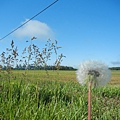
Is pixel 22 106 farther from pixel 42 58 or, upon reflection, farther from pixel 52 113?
pixel 42 58

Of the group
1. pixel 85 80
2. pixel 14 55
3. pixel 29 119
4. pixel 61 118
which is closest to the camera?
pixel 85 80

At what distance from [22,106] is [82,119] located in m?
0.79

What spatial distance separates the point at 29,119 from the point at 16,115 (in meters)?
0.16

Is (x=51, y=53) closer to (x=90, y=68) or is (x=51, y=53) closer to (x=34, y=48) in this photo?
(x=34, y=48)

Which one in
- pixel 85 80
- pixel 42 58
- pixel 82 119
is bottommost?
pixel 82 119

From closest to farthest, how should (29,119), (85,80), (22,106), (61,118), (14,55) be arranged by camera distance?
(85,80) → (29,119) → (61,118) → (22,106) → (14,55)

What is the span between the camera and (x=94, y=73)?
1.80 metres

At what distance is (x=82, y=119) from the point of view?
137 inches

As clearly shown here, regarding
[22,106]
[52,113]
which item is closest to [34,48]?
[22,106]

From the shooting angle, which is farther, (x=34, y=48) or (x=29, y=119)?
(x=34, y=48)

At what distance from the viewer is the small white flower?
1.79m

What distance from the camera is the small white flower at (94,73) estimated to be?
1.79 meters

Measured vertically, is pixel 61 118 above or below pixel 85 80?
below

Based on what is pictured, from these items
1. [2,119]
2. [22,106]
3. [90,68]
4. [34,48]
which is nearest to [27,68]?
[34,48]
